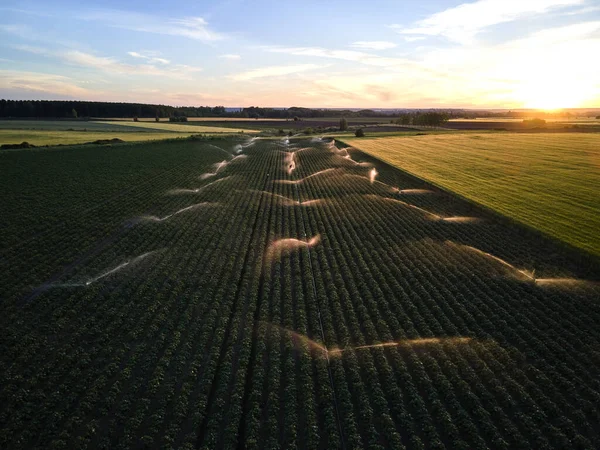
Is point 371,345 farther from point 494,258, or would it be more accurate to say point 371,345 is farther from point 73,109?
point 73,109

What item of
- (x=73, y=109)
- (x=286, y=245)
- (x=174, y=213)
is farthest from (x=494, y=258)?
(x=73, y=109)

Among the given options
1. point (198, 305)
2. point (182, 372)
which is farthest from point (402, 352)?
point (198, 305)

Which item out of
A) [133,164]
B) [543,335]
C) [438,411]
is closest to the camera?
[438,411]

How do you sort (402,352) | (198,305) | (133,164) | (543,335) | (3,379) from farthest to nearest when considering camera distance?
(133,164) → (198,305) → (543,335) → (402,352) → (3,379)

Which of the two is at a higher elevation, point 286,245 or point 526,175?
point 526,175

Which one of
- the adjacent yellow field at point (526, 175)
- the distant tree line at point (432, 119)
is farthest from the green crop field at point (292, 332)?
the distant tree line at point (432, 119)

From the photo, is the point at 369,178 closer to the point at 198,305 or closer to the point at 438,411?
the point at 198,305

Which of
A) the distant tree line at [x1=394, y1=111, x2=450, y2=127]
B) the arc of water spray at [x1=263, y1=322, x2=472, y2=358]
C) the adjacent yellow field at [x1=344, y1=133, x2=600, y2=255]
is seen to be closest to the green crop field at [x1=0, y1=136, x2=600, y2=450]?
the arc of water spray at [x1=263, y1=322, x2=472, y2=358]
